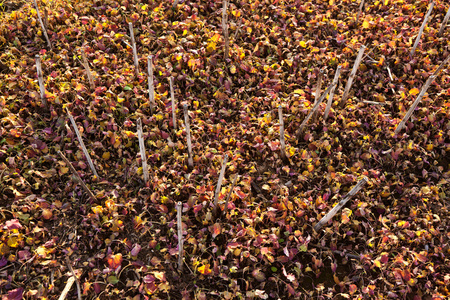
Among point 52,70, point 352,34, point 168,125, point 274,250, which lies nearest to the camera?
point 274,250

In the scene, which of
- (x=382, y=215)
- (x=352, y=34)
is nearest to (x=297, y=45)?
(x=352, y=34)

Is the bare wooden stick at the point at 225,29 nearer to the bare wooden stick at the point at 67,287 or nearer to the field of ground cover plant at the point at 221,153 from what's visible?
the field of ground cover plant at the point at 221,153

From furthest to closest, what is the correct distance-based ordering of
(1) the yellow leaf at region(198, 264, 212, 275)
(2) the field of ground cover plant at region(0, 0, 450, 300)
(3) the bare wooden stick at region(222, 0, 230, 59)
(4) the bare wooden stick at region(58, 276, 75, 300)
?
(3) the bare wooden stick at region(222, 0, 230, 59), (2) the field of ground cover plant at region(0, 0, 450, 300), (1) the yellow leaf at region(198, 264, 212, 275), (4) the bare wooden stick at region(58, 276, 75, 300)

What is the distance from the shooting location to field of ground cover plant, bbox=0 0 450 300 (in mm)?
2916

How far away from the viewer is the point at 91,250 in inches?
117

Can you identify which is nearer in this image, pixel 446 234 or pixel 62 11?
pixel 446 234

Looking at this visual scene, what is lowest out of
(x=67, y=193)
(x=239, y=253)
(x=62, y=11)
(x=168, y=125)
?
(x=239, y=253)

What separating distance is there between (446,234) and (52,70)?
15.1 feet

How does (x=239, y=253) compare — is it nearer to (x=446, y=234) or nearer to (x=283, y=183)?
(x=283, y=183)

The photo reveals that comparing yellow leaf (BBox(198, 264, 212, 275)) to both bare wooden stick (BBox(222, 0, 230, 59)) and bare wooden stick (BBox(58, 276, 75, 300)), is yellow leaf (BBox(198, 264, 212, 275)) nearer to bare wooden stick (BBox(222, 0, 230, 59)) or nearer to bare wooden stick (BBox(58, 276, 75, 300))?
bare wooden stick (BBox(58, 276, 75, 300))

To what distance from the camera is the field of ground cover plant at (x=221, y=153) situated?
115 inches

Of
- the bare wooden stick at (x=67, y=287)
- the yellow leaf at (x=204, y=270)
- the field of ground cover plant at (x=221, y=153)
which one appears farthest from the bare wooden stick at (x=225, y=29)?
the bare wooden stick at (x=67, y=287)

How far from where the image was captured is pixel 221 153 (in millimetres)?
3576

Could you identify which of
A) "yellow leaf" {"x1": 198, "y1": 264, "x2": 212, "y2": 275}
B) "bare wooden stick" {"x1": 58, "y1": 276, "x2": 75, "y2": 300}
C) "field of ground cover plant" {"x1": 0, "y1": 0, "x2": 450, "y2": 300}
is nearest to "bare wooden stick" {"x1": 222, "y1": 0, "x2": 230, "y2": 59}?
"field of ground cover plant" {"x1": 0, "y1": 0, "x2": 450, "y2": 300}
